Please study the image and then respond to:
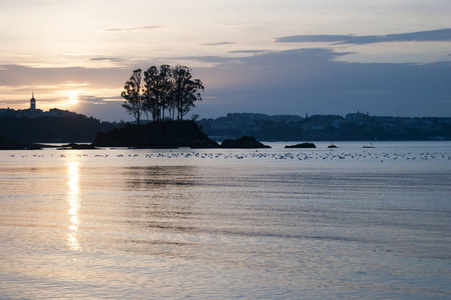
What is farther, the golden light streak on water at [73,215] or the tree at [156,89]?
the tree at [156,89]

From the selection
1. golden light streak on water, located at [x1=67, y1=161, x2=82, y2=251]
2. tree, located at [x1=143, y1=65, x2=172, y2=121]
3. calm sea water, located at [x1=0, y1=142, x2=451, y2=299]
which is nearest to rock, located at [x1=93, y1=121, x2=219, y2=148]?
tree, located at [x1=143, y1=65, x2=172, y2=121]

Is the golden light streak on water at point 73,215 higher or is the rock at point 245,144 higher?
the rock at point 245,144

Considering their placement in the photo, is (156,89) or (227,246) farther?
(156,89)

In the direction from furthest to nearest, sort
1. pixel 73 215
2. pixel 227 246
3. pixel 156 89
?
1. pixel 156 89
2. pixel 73 215
3. pixel 227 246

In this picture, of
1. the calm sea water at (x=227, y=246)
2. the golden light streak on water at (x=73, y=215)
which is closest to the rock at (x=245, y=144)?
the golden light streak on water at (x=73, y=215)

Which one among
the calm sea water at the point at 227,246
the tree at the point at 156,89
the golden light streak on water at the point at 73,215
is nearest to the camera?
the calm sea water at the point at 227,246

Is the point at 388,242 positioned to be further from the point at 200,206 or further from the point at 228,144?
the point at 228,144

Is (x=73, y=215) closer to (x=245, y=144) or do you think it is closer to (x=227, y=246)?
(x=227, y=246)

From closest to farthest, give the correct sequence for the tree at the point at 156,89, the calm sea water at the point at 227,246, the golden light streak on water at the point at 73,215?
the calm sea water at the point at 227,246, the golden light streak on water at the point at 73,215, the tree at the point at 156,89

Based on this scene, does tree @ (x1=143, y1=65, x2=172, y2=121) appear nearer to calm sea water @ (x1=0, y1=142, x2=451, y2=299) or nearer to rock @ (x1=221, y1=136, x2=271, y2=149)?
rock @ (x1=221, y1=136, x2=271, y2=149)

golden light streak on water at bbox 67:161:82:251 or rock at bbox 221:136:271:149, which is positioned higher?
rock at bbox 221:136:271:149

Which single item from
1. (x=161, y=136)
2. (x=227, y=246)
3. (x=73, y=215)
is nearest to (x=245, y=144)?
(x=161, y=136)

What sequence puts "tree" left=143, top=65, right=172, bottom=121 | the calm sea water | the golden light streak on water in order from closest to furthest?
1. the calm sea water
2. the golden light streak on water
3. "tree" left=143, top=65, right=172, bottom=121

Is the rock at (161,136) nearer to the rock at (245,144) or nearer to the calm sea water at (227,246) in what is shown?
the rock at (245,144)
